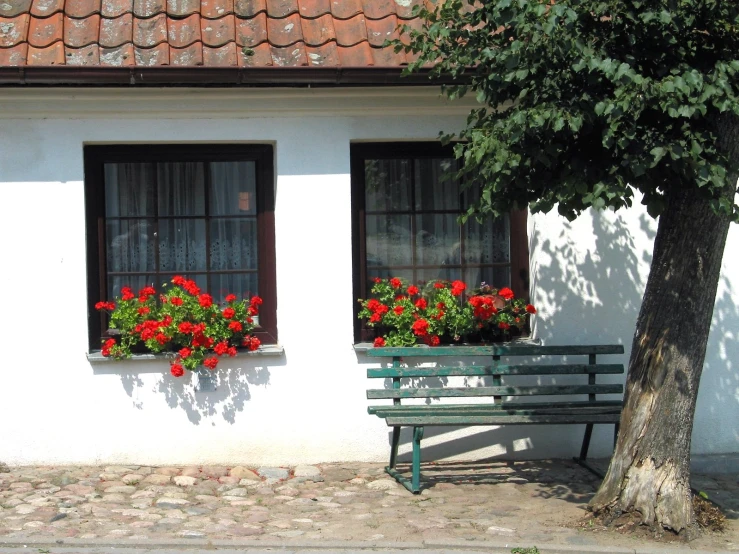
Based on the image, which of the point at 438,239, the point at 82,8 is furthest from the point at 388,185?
the point at 82,8

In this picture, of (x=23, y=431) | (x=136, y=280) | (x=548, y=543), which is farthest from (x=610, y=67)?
(x=23, y=431)

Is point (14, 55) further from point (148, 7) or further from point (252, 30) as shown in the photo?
point (252, 30)

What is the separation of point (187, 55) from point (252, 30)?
0.54 m

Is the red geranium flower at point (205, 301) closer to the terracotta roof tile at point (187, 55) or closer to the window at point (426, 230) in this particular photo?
the window at point (426, 230)

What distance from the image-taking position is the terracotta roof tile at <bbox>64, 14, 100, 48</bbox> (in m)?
6.83

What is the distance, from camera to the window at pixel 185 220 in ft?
23.8

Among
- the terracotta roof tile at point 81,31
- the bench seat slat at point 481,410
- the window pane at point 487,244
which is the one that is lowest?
the bench seat slat at point 481,410

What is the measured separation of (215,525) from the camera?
5.65 meters

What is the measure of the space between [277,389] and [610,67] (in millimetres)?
3479

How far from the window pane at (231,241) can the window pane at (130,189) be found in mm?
490

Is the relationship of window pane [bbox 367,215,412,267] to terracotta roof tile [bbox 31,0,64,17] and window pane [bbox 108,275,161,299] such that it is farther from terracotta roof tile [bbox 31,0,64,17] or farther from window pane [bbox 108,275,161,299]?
terracotta roof tile [bbox 31,0,64,17]

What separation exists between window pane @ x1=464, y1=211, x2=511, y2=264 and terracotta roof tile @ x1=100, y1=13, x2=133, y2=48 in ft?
8.78

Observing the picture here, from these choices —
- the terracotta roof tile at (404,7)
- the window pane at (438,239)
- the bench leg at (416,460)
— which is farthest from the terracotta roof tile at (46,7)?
the bench leg at (416,460)

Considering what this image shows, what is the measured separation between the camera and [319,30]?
714 centimetres
